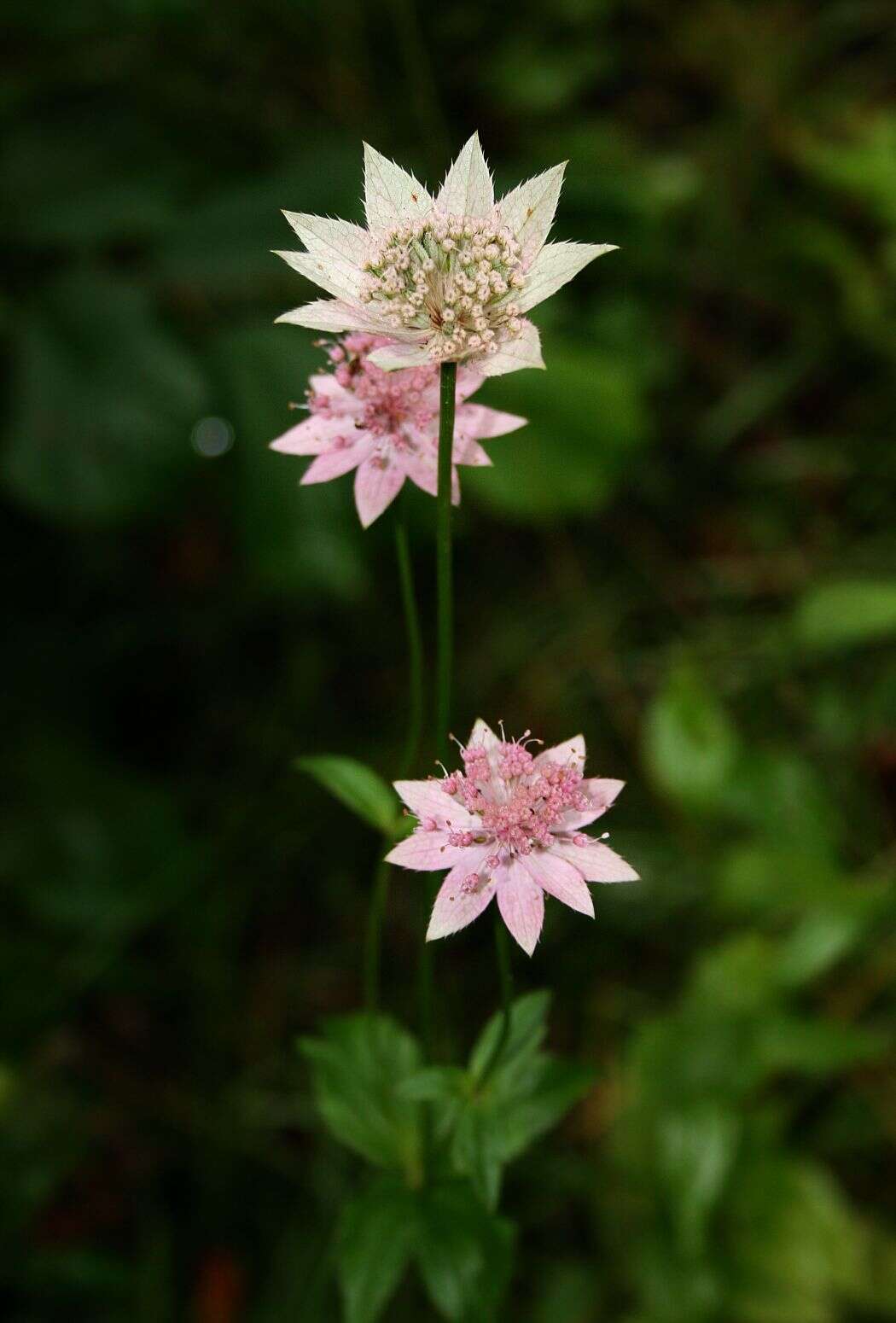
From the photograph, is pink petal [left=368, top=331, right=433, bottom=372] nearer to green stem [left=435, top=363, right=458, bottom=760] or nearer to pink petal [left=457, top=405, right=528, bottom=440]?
green stem [left=435, top=363, right=458, bottom=760]

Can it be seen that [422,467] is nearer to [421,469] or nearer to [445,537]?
[421,469]

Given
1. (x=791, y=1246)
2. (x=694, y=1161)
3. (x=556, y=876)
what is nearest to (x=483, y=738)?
(x=556, y=876)

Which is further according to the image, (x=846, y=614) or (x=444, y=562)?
(x=846, y=614)

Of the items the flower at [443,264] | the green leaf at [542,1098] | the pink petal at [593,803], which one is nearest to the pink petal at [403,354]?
the flower at [443,264]

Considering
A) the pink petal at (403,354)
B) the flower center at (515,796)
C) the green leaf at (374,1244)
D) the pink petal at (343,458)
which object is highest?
the pink petal at (343,458)

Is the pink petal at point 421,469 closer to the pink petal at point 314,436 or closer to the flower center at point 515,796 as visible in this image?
the pink petal at point 314,436

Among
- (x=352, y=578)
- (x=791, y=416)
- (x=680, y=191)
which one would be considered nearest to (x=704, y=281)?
(x=680, y=191)

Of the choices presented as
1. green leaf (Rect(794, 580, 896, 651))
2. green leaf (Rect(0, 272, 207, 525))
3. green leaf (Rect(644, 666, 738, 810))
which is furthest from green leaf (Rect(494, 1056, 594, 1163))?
green leaf (Rect(0, 272, 207, 525))
